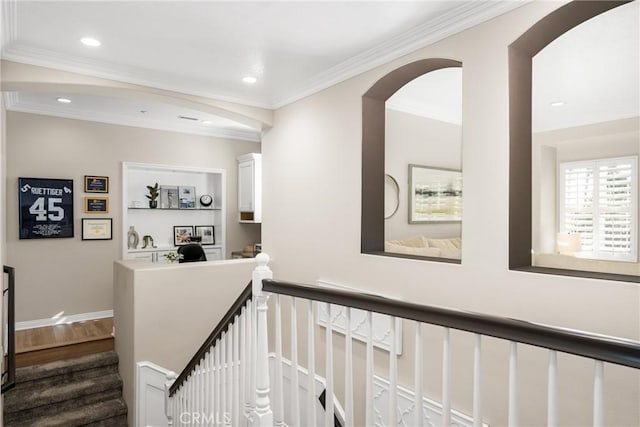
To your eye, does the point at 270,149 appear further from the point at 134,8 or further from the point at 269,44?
the point at 134,8

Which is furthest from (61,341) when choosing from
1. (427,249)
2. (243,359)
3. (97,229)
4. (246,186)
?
(427,249)

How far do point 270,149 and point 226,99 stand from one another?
72 centimetres

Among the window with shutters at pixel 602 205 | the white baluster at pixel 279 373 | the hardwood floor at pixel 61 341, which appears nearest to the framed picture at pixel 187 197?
the hardwood floor at pixel 61 341

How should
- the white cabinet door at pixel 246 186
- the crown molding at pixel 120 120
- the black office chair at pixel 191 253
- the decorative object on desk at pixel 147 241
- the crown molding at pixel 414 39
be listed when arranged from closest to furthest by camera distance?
the crown molding at pixel 414 39 → the crown molding at pixel 120 120 → the black office chair at pixel 191 253 → the decorative object on desk at pixel 147 241 → the white cabinet door at pixel 246 186

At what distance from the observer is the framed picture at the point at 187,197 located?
20.8 ft

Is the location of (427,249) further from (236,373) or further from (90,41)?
(90,41)

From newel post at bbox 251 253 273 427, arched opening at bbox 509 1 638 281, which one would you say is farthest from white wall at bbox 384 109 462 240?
newel post at bbox 251 253 273 427

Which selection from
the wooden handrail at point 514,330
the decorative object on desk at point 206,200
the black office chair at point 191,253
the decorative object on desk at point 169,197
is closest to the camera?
the wooden handrail at point 514,330

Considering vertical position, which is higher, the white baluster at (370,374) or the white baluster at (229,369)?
the white baluster at (370,374)

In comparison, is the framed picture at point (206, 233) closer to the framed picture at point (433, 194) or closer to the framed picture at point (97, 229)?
the framed picture at point (97, 229)

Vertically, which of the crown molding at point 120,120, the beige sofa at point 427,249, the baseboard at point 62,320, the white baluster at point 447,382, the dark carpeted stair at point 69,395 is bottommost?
the dark carpeted stair at point 69,395

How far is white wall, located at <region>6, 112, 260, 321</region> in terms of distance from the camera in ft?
16.0

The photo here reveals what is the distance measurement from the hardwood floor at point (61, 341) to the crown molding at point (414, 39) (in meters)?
3.69

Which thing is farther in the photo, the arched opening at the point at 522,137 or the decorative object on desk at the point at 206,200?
the decorative object on desk at the point at 206,200
